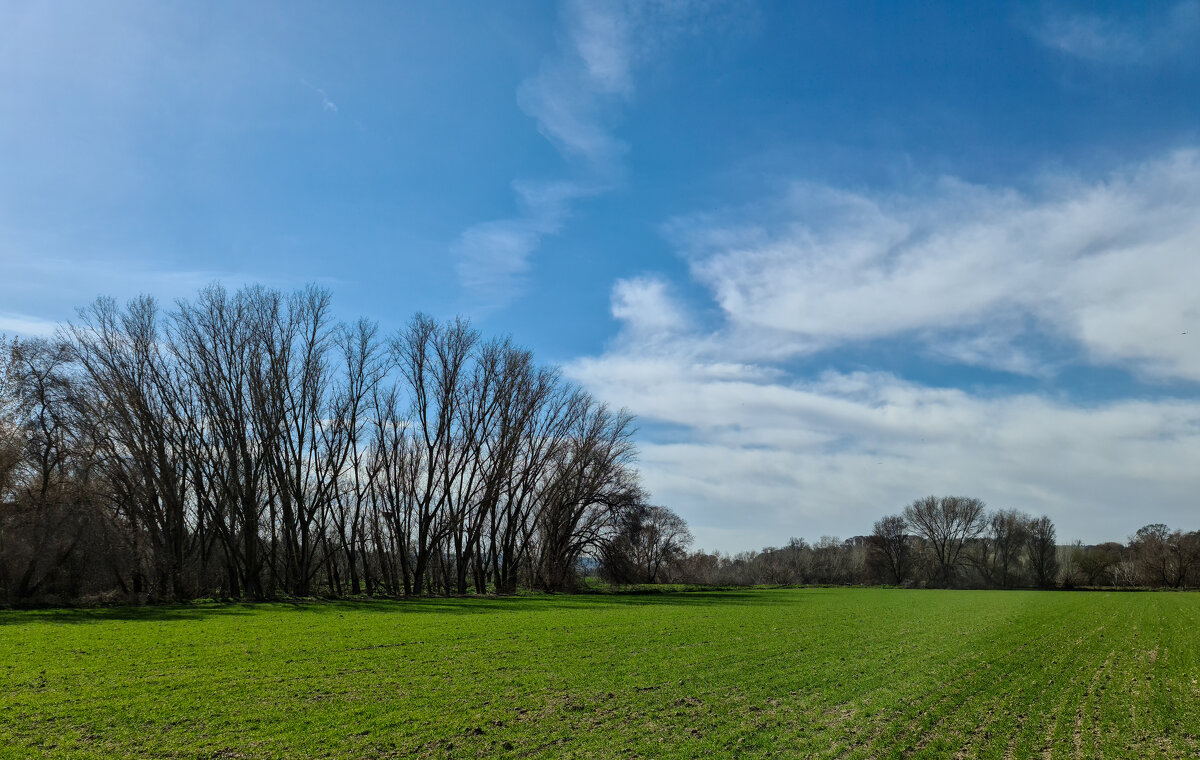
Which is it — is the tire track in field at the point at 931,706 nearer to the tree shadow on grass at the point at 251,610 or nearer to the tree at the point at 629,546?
A: the tree shadow on grass at the point at 251,610

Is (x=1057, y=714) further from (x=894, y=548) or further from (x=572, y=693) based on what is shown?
(x=894, y=548)

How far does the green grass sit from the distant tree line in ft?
214

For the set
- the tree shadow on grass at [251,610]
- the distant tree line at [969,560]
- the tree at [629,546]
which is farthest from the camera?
the distant tree line at [969,560]

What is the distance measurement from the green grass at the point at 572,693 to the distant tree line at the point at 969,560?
65.2 metres

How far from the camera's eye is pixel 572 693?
12.5 meters

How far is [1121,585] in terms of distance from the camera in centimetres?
9100

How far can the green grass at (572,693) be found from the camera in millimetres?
9273

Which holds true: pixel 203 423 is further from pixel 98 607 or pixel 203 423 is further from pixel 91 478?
pixel 98 607

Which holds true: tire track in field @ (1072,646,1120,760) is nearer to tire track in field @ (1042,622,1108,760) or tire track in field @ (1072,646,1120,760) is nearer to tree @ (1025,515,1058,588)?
tire track in field @ (1042,622,1108,760)

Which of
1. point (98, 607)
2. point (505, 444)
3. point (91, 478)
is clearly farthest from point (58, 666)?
point (505, 444)

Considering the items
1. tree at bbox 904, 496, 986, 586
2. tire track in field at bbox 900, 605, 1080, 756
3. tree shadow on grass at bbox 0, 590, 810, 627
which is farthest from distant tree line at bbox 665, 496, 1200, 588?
tire track in field at bbox 900, 605, 1080, 756

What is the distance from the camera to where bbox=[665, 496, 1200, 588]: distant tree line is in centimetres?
8925

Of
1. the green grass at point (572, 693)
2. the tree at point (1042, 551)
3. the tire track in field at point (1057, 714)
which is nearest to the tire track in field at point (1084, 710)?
the green grass at point (572, 693)

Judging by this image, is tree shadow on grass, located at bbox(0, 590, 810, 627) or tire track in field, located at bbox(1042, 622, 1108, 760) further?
tree shadow on grass, located at bbox(0, 590, 810, 627)
